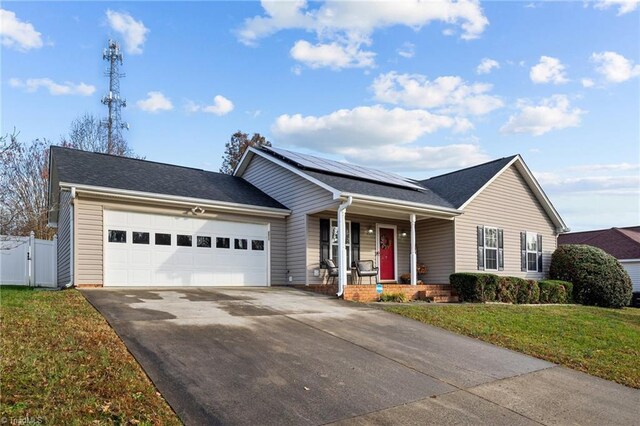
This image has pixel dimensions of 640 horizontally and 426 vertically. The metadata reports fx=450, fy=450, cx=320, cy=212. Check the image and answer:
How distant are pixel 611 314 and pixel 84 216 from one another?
15.4 metres

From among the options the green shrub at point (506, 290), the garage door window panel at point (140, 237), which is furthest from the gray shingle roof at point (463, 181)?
the garage door window panel at point (140, 237)

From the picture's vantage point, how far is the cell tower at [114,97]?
102 feet

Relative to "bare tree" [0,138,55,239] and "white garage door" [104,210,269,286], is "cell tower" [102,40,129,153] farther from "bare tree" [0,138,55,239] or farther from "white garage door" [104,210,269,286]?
"white garage door" [104,210,269,286]

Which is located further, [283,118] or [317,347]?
[283,118]

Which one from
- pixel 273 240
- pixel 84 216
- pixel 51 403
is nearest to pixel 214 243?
pixel 273 240

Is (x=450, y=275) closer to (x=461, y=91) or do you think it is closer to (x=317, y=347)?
(x=461, y=91)

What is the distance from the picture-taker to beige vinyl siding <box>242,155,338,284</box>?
1363 centimetres

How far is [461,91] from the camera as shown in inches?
649

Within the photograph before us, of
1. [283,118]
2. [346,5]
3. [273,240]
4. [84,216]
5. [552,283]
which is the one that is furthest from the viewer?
[283,118]

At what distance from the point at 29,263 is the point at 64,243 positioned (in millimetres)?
2830

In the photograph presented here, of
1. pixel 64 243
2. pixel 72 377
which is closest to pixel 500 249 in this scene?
pixel 64 243

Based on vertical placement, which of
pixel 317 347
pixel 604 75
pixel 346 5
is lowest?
pixel 317 347

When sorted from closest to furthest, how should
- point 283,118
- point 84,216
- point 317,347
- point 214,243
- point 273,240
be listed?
point 317,347
point 84,216
point 214,243
point 273,240
point 283,118

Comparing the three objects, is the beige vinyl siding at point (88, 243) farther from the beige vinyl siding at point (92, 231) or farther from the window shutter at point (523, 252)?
the window shutter at point (523, 252)
